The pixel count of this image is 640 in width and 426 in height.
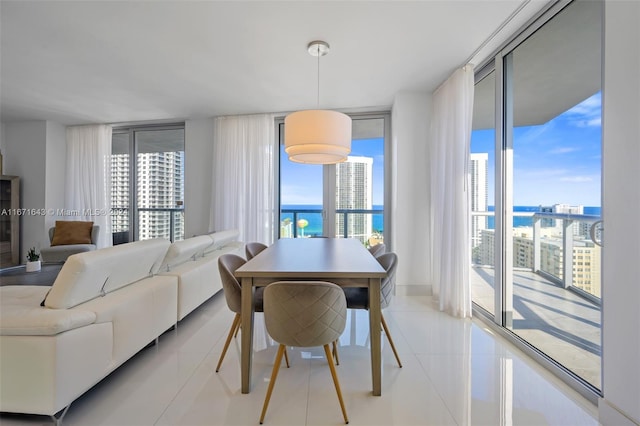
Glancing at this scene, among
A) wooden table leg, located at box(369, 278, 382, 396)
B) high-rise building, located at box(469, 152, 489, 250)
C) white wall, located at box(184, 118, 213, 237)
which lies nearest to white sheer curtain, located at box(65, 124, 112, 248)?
white wall, located at box(184, 118, 213, 237)

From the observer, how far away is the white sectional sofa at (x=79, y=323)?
1.35 metres

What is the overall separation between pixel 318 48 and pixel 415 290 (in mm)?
3128

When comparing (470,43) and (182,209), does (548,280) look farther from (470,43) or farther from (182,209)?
(182,209)

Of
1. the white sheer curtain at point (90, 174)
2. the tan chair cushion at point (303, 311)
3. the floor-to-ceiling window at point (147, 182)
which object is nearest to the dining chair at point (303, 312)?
the tan chair cushion at point (303, 311)

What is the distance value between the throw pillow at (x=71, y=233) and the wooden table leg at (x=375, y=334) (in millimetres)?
5129

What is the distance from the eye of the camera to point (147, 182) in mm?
5191

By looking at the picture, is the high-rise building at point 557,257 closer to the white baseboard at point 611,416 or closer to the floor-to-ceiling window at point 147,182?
the white baseboard at point 611,416

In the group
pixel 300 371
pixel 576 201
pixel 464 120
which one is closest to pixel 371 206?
pixel 464 120

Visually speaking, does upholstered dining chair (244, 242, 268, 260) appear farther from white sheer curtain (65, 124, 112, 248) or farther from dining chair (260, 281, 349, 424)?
white sheer curtain (65, 124, 112, 248)

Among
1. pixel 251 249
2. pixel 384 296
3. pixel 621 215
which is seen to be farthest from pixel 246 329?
pixel 621 215

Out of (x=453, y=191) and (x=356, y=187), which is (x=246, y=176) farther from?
(x=453, y=191)

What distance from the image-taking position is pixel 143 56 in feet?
9.18

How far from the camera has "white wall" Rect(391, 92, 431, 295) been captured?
12.0ft

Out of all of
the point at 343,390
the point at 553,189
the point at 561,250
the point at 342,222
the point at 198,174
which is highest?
the point at 198,174
